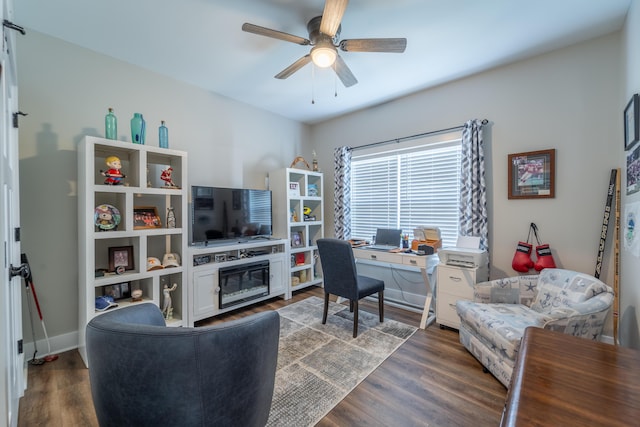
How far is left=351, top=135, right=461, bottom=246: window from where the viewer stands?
126 inches

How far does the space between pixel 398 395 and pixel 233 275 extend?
2109 mm

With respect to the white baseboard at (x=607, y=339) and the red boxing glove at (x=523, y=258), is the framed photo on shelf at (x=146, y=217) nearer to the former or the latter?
the red boxing glove at (x=523, y=258)

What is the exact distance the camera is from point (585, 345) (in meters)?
0.97

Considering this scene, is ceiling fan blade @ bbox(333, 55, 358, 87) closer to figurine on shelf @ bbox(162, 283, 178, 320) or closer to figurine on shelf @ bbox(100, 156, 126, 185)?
figurine on shelf @ bbox(100, 156, 126, 185)

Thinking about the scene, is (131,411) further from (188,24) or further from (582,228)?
(582,228)

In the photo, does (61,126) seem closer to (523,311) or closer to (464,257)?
(464,257)

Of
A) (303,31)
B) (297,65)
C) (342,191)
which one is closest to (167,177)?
(297,65)

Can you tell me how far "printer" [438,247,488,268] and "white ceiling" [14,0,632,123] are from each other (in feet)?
6.22

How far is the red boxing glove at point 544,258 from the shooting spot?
2457 mm

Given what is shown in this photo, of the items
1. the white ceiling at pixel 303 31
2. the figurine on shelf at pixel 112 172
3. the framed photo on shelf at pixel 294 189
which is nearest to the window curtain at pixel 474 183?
the white ceiling at pixel 303 31

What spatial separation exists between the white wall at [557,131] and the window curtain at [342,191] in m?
1.35

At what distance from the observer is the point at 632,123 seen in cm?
175

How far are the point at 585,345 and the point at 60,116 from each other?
3.75 metres

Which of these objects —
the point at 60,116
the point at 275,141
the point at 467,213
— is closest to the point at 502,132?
the point at 467,213
